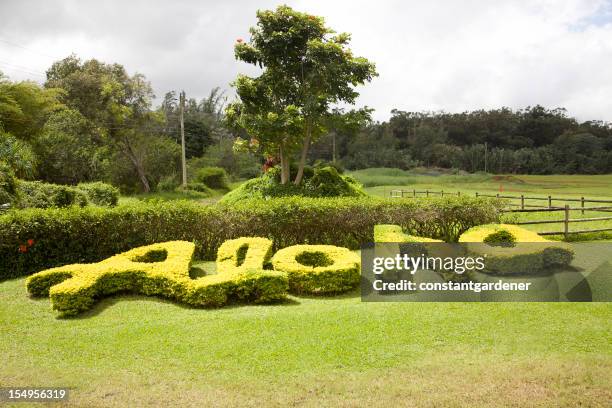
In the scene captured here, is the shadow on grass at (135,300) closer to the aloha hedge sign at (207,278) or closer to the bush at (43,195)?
the aloha hedge sign at (207,278)

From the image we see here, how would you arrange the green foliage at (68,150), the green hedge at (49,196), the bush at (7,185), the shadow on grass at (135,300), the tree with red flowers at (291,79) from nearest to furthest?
1. the shadow on grass at (135,300)
2. the bush at (7,185)
3. the green hedge at (49,196)
4. the tree with red flowers at (291,79)
5. the green foliage at (68,150)

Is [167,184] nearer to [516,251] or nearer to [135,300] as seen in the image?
[135,300]

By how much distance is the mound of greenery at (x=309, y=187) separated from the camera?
17.9 m

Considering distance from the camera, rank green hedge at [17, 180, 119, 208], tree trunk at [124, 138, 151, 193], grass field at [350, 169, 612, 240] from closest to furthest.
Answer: green hedge at [17, 180, 119, 208] → grass field at [350, 169, 612, 240] → tree trunk at [124, 138, 151, 193]

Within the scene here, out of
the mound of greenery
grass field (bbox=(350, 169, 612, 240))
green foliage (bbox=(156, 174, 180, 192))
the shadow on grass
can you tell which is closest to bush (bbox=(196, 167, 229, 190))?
green foliage (bbox=(156, 174, 180, 192))

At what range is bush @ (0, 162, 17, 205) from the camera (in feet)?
40.3

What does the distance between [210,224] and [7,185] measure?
6.31 meters

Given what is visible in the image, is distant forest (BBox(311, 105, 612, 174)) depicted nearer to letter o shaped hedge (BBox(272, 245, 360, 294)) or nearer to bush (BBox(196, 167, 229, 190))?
bush (BBox(196, 167, 229, 190))

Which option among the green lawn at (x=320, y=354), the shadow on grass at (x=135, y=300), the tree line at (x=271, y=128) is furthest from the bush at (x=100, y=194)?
the green lawn at (x=320, y=354)

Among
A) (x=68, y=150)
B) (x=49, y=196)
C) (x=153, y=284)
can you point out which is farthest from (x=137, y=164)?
(x=153, y=284)

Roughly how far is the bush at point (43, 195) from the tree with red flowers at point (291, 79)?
22.9ft

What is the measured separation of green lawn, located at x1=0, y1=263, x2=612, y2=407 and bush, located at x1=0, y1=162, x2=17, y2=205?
5.87 meters

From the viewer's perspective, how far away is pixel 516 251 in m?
8.28

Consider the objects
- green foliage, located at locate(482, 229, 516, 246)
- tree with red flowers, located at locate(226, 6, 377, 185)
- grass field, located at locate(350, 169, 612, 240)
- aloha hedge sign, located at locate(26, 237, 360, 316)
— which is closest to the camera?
aloha hedge sign, located at locate(26, 237, 360, 316)
